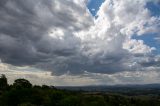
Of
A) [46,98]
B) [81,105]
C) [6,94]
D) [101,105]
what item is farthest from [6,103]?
[101,105]

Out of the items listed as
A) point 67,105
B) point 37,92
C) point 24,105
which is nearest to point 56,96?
point 37,92

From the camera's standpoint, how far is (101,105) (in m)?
169

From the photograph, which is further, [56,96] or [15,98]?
[56,96]

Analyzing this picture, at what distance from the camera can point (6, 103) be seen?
509 ft

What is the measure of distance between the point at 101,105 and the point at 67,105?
868 inches

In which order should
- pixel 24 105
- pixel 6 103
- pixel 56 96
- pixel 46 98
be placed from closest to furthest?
pixel 24 105, pixel 6 103, pixel 46 98, pixel 56 96

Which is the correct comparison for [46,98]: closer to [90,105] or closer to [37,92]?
[37,92]

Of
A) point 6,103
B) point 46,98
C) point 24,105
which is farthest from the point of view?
point 46,98

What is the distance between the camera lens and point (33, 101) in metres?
162

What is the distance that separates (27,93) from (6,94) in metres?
12.4

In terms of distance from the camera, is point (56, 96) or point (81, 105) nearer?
point (81, 105)

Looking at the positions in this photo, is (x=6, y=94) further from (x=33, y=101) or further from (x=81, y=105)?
(x=81, y=105)

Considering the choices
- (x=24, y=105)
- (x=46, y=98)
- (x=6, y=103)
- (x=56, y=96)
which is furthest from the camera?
(x=56, y=96)

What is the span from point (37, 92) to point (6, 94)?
20.5 m
